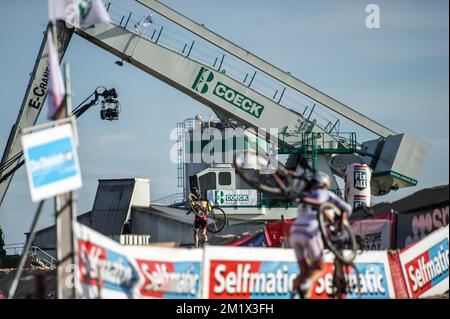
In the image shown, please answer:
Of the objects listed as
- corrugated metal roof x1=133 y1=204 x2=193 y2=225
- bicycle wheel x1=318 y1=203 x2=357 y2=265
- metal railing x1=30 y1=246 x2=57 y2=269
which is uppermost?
bicycle wheel x1=318 y1=203 x2=357 y2=265

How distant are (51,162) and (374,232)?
10.7 metres

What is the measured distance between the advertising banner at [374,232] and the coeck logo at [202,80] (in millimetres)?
17012

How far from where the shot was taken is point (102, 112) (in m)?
40.3

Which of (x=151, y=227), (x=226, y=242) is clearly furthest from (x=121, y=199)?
(x=226, y=242)

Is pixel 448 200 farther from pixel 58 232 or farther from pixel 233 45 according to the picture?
pixel 233 45

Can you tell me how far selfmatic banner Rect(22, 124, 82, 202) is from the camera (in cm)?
1184

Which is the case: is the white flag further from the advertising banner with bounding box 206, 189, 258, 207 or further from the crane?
the advertising banner with bounding box 206, 189, 258, 207

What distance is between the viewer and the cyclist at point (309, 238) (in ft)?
42.3

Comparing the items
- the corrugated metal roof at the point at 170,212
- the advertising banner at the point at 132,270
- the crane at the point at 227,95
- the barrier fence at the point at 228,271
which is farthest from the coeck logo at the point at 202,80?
the advertising banner at the point at 132,270

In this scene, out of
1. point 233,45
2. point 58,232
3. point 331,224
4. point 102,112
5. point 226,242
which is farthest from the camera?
point 102,112

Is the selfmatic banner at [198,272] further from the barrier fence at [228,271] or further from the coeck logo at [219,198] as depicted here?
the coeck logo at [219,198]

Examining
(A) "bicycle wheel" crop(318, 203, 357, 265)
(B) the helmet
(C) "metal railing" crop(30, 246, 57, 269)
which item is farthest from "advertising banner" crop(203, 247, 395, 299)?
(C) "metal railing" crop(30, 246, 57, 269)

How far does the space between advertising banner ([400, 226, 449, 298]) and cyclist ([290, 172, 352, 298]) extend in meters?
4.15
